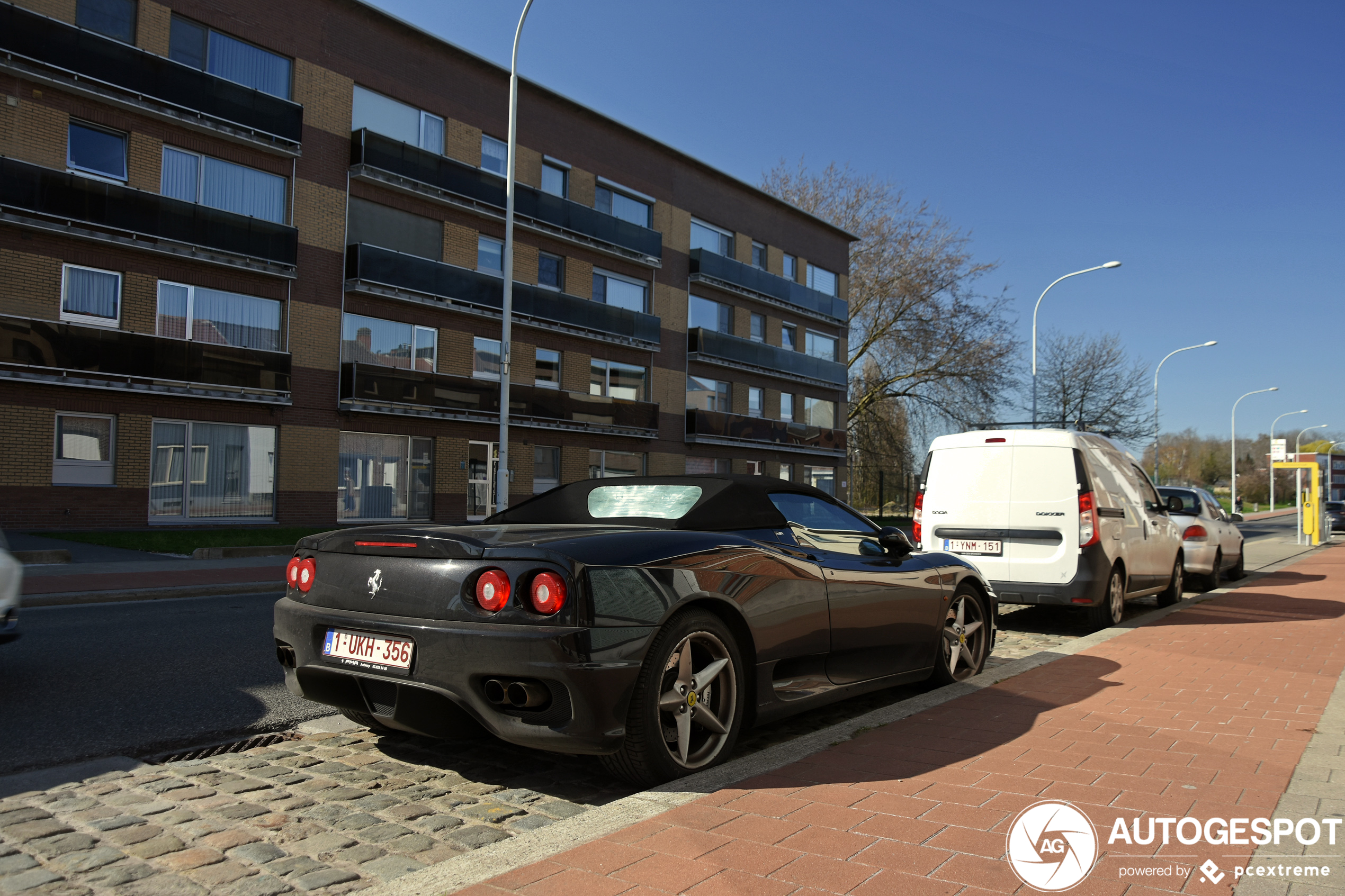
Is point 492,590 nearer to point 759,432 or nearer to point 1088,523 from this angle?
point 1088,523

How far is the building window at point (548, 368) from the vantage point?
93.7 feet

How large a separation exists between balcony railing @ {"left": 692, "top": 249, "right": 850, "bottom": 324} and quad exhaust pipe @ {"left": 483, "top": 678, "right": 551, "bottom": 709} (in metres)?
31.9

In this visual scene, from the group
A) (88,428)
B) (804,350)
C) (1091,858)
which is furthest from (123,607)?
(804,350)

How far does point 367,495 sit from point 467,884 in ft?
74.6

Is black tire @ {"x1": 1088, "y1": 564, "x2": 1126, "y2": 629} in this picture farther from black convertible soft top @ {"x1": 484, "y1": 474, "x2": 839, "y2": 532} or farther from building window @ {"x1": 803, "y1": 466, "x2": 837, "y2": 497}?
building window @ {"x1": 803, "y1": 466, "x2": 837, "y2": 497}

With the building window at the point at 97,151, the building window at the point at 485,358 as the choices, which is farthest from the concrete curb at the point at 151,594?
the building window at the point at 485,358

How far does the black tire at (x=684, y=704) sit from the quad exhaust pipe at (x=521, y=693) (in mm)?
362

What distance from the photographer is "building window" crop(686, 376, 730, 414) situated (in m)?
34.4

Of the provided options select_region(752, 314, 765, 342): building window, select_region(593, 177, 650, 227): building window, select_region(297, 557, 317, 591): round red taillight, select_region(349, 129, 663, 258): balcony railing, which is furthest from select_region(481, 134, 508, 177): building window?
select_region(297, 557, 317, 591): round red taillight

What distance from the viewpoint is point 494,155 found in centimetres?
2738

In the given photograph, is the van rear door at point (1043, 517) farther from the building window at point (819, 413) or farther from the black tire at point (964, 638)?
the building window at point (819, 413)

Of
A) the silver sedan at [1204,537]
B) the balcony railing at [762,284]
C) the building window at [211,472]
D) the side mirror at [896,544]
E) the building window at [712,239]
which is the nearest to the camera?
the side mirror at [896,544]

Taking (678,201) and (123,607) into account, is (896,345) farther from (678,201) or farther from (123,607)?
(123,607)

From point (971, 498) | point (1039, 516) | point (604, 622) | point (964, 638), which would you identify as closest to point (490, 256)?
point (971, 498)
